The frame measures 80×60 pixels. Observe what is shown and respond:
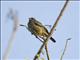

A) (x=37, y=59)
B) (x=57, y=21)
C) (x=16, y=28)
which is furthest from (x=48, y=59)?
(x=16, y=28)

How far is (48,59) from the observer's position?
1034 mm

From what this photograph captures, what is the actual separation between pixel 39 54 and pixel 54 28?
0.16 m

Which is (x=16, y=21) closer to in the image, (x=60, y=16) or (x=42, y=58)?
(x=42, y=58)

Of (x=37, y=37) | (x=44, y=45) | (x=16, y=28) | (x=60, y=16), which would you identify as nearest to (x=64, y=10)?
(x=60, y=16)

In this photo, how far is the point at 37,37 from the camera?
4.08 ft

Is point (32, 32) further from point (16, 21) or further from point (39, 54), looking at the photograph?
point (16, 21)

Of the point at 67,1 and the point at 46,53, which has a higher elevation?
the point at 67,1

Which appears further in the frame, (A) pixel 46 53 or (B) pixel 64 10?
(A) pixel 46 53

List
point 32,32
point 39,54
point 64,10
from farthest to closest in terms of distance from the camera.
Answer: point 32,32 → point 39,54 → point 64,10

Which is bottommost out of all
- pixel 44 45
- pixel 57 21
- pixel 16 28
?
pixel 16 28

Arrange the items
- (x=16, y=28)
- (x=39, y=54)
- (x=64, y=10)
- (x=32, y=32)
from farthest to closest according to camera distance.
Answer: (x=16, y=28) < (x=32, y=32) < (x=39, y=54) < (x=64, y=10)

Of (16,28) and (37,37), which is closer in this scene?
(37,37)

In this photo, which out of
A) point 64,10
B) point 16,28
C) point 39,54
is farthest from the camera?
point 16,28

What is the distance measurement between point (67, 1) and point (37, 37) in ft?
1.13
